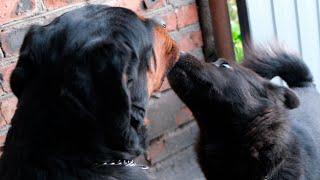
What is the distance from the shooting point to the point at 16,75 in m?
1.47

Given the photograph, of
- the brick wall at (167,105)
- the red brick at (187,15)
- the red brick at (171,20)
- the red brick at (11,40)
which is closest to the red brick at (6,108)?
the brick wall at (167,105)

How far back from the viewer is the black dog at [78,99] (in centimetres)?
136

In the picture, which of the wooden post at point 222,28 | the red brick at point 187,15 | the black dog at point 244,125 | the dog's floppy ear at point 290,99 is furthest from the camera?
the wooden post at point 222,28

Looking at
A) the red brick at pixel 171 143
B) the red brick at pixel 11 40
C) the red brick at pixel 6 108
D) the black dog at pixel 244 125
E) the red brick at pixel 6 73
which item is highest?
the red brick at pixel 11 40

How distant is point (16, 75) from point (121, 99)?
32 cm

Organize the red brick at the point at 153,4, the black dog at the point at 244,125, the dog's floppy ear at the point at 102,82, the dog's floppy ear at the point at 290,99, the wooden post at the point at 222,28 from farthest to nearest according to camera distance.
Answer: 1. the wooden post at the point at 222,28
2. the red brick at the point at 153,4
3. the dog's floppy ear at the point at 290,99
4. the black dog at the point at 244,125
5. the dog's floppy ear at the point at 102,82

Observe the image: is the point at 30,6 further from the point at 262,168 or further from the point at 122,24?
the point at 262,168

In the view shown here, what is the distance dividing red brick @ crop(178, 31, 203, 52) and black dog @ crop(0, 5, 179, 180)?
1.35 m

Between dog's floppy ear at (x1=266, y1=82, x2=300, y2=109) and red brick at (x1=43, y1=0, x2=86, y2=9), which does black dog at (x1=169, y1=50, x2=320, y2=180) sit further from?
red brick at (x1=43, y1=0, x2=86, y2=9)

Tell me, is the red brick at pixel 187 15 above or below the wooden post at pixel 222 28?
above

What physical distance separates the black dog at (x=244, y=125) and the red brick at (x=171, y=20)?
1.96 feet

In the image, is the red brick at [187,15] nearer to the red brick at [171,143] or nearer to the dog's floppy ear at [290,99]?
the red brick at [171,143]

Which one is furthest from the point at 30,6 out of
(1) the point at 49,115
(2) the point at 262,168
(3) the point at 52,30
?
(2) the point at 262,168

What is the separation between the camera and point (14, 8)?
221 centimetres
